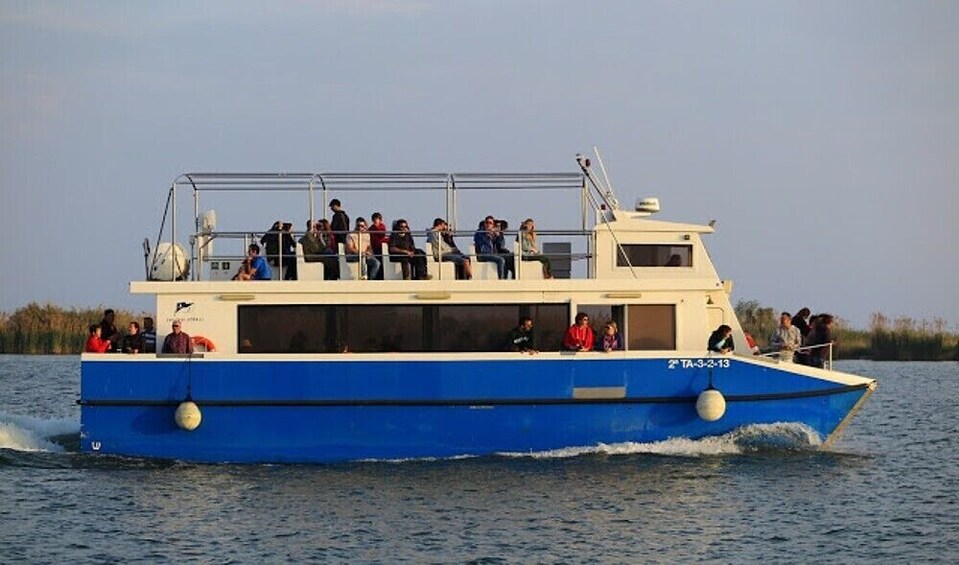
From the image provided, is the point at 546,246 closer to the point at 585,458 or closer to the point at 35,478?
the point at 585,458

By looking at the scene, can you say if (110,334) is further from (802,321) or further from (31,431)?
(802,321)

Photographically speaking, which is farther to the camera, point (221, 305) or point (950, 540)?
point (221, 305)

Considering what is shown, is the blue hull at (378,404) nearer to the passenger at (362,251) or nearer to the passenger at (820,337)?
the passenger at (362,251)

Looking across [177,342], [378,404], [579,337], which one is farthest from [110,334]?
[579,337]

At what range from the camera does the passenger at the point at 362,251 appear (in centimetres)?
2203

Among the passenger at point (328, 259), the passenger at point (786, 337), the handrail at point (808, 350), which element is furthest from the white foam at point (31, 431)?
A: the passenger at point (786, 337)

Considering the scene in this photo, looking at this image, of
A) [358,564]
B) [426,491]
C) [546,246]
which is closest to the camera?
[358,564]

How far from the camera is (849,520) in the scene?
726 inches

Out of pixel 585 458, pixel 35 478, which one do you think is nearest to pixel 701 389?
pixel 585 458

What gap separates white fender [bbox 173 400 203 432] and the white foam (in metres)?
2.81

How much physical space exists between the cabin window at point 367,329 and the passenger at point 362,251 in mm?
637

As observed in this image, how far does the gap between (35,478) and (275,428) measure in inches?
122

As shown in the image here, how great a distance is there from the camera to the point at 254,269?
22.0 meters

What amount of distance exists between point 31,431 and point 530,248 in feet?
27.8
